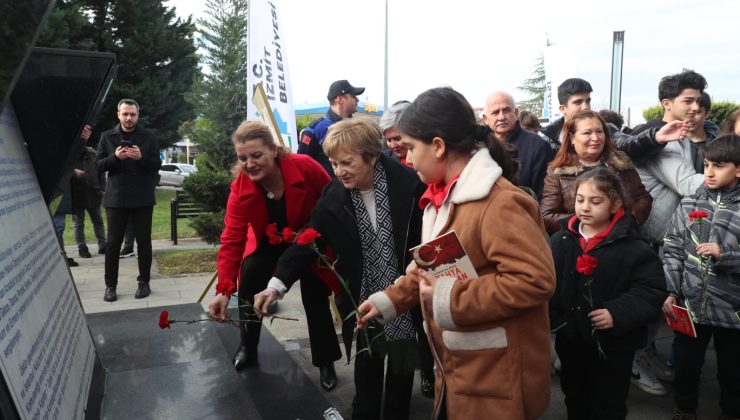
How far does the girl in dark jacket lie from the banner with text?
4074 millimetres

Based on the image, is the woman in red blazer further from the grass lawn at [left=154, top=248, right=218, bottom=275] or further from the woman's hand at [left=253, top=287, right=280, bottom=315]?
the grass lawn at [left=154, top=248, right=218, bottom=275]

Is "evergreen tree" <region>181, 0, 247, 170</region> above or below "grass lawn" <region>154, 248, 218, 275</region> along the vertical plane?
above

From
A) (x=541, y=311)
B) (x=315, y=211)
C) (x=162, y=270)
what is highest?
(x=315, y=211)

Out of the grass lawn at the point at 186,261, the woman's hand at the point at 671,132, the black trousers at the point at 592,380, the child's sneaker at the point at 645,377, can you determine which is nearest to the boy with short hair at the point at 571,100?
the woman's hand at the point at 671,132

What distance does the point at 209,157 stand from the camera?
11.3 metres

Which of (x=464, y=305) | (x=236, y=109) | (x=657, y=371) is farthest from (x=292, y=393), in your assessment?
(x=236, y=109)

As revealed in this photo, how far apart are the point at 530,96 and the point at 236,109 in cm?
3270

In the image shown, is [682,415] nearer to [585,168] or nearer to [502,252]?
[585,168]

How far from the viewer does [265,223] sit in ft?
10.9

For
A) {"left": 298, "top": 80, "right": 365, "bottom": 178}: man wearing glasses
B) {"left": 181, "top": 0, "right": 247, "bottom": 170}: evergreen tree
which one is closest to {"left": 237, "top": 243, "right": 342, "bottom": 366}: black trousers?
{"left": 298, "top": 80, "right": 365, "bottom": 178}: man wearing glasses

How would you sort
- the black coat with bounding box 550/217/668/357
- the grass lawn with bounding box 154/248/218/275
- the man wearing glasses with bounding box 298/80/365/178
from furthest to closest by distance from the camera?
the grass lawn with bounding box 154/248/218/275 → the man wearing glasses with bounding box 298/80/365/178 → the black coat with bounding box 550/217/668/357

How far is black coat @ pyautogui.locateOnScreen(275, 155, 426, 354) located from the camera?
2701mm

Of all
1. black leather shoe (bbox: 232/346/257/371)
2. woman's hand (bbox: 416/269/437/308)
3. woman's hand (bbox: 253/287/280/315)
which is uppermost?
woman's hand (bbox: 416/269/437/308)

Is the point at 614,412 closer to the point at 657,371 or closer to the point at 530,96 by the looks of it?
the point at 657,371
